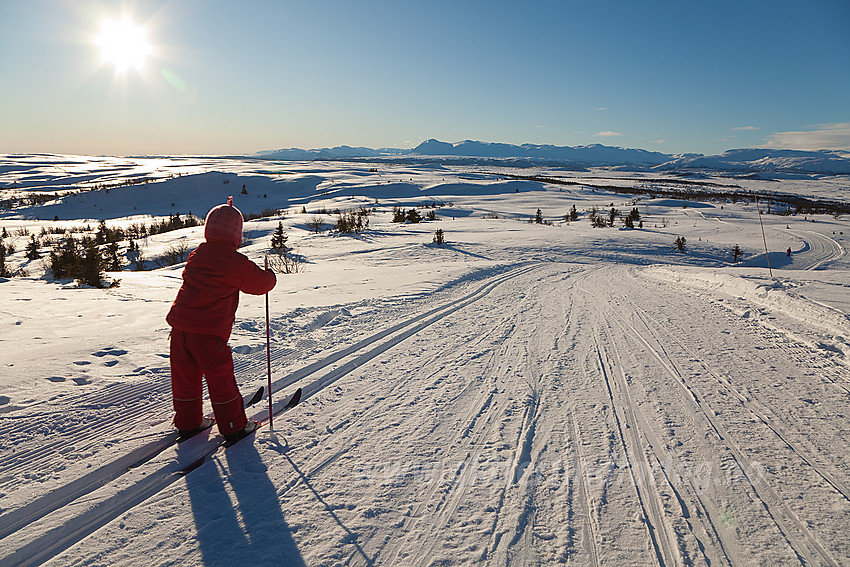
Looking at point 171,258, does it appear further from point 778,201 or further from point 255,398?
point 778,201

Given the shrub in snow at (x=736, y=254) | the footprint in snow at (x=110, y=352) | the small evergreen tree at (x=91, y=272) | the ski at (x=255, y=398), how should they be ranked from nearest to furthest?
the ski at (x=255, y=398) < the footprint in snow at (x=110, y=352) < the small evergreen tree at (x=91, y=272) < the shrub in snow at (x=736, y=254)

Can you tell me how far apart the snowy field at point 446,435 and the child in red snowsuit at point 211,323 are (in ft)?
0.80

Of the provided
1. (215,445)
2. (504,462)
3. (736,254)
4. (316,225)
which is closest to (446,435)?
(504,462)

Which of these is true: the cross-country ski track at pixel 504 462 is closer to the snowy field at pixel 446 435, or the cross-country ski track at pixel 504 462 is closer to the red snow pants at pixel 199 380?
the snowy field at pixel 446 435

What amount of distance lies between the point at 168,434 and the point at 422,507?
74.6 inches

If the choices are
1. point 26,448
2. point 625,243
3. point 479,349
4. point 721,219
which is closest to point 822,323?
point 479,349

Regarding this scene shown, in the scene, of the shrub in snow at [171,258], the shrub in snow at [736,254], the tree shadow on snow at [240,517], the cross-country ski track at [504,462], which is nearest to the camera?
the tree shadow on snow at [240,517]

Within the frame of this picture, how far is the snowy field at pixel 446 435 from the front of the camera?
7.00ft

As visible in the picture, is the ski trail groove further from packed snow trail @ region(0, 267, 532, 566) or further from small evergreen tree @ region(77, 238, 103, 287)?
small evergreen tree @ region(77, 238, 103, 287)

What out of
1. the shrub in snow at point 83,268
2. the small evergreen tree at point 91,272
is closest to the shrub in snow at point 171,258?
the shrub in snow at point 83,268

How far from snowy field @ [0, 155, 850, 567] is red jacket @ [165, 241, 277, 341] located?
0.84 meters

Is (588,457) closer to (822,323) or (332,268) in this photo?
(822,323)

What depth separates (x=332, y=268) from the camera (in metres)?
9.70

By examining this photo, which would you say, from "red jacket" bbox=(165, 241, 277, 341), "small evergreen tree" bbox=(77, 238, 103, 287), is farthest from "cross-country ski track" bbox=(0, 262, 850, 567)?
"small evergreen tree" bbox=(77, 238, 103, 287)
